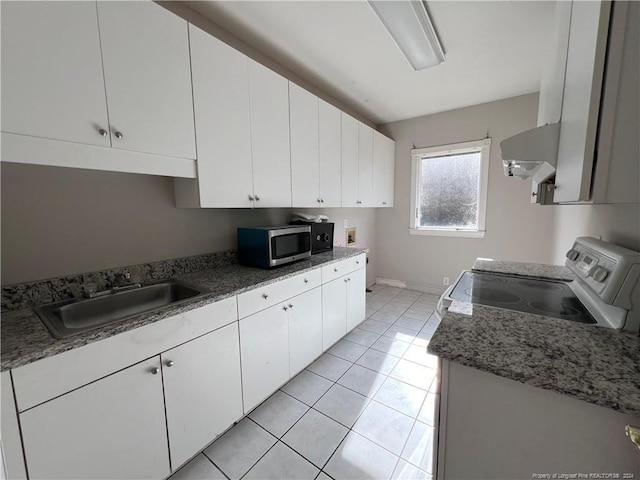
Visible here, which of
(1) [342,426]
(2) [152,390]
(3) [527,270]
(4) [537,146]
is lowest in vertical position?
(1) [342,426]

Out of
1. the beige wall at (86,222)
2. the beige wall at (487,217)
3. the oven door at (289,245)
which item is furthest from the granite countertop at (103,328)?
the beige wall at (487,217)

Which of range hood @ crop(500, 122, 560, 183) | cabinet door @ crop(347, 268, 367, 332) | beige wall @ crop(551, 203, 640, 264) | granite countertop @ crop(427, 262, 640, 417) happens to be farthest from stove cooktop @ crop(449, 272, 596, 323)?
cabinet door @ crop(347, 268, 367, 332)

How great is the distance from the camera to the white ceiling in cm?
166

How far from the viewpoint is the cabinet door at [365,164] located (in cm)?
299

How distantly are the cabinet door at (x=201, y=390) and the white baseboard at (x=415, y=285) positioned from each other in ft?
10.3

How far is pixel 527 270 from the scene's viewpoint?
1.61 m

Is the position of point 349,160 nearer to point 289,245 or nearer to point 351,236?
point 351,236

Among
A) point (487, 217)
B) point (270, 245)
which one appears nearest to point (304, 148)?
point (270, 245)

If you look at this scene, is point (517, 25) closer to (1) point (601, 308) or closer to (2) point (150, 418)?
(1) point (601, 308)

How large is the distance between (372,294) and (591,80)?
336 cm

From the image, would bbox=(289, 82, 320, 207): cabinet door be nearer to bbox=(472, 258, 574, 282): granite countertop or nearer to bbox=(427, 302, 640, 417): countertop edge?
bbox=(472, 258, 574, 282): granite countertop

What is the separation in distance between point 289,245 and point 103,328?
4.10 feet

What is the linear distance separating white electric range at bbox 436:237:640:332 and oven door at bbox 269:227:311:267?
1155mm

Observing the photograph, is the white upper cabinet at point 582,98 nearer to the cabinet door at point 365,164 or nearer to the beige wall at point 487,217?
the cabinet door at point 365,164
